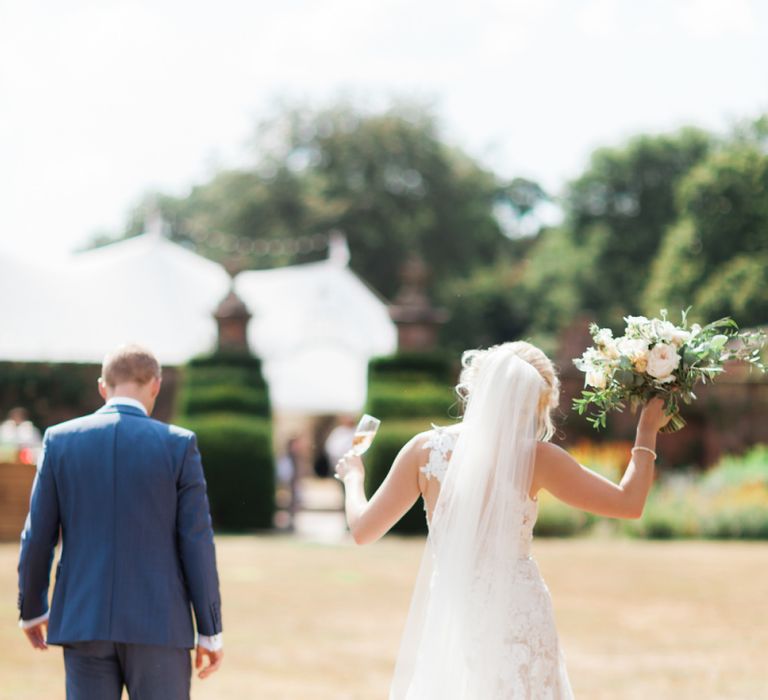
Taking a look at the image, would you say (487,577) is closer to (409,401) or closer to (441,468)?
(441,468)

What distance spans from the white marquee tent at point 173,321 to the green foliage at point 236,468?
656cm

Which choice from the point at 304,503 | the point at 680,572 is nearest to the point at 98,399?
the point at 304,503

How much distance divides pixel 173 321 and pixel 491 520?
23808 mm

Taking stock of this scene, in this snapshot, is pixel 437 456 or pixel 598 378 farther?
pixel 598 378

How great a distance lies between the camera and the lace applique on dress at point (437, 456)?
3.90m

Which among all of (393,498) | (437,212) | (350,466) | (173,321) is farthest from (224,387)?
(437,212)

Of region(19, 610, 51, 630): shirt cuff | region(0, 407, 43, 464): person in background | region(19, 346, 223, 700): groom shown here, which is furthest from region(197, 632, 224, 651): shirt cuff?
region(0, 407, 43, 464): person in background

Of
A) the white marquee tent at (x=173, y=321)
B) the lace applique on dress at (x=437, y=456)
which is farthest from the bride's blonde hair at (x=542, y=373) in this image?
the white marquee tent at (x=173, y=321)

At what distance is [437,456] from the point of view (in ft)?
12.8

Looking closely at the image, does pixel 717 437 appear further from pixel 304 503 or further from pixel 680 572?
pixel 680 572

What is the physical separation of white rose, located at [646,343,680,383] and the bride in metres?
0.11

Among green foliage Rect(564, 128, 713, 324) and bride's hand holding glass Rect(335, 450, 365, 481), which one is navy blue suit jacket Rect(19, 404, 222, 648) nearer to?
bride's hand holding glass Rect(335, 450, 365, 481)

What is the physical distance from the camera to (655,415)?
13.0 feet

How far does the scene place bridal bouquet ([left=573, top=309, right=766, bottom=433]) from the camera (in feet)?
13.1
